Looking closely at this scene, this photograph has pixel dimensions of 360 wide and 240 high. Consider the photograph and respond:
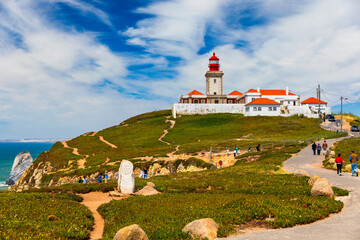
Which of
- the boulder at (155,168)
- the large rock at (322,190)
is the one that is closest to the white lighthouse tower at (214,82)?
the boulder at (155,168)

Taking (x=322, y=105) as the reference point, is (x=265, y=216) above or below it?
below

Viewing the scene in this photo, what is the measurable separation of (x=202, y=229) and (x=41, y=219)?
8.85 meters

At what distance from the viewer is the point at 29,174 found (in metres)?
71.3

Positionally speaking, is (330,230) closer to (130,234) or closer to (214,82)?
(130,234)

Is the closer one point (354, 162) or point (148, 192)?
point (148, 192)

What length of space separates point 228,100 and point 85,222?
372 feet

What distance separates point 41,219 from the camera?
48.4ft

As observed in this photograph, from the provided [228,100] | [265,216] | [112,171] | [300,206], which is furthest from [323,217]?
[228,100]

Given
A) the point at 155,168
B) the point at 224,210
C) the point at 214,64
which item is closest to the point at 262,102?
the point at 214,64

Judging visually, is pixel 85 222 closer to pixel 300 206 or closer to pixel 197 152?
pixel 300 206

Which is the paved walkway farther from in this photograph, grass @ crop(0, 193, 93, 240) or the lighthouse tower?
the lighthouse tower

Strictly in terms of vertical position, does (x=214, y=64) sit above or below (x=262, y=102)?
above

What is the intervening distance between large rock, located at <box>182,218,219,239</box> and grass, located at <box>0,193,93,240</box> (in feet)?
17.2

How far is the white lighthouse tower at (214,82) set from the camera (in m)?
120
